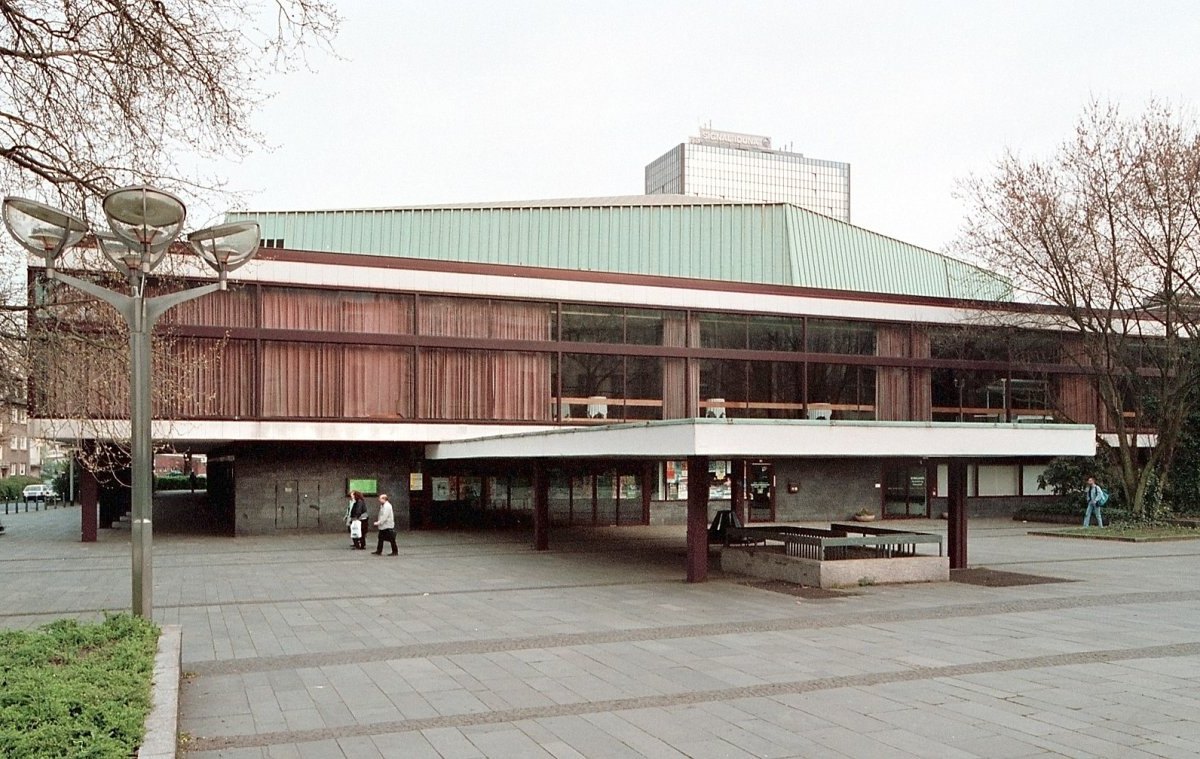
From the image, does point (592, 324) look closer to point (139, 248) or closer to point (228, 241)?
point (228, 241)

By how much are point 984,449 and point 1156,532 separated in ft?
47.7

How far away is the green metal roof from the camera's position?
34.7 meters

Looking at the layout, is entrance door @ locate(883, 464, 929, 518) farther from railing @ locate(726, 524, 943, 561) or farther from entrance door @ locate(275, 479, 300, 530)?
entrance door @ locate(275, 479, 300, 530)

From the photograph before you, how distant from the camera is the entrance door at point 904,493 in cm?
3469

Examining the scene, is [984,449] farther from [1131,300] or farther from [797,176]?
[797,176]

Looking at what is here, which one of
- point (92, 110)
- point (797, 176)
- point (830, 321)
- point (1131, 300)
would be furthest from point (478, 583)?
point (797, 176)

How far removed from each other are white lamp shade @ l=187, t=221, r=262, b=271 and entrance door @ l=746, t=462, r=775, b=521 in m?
24.7

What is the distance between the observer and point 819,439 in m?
15.4

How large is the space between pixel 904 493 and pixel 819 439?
821 inches

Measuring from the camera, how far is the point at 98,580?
1812cm

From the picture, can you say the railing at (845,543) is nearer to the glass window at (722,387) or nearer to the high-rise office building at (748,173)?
the glass window at (722,387)

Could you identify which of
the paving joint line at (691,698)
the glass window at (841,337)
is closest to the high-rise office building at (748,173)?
the glass window at (841,337)

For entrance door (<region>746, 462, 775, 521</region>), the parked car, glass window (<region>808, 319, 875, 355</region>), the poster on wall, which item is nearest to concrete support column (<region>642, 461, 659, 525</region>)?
entrance door (<region>746, 462, 775, 521</region>)

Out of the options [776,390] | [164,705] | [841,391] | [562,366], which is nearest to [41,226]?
[164,705]
